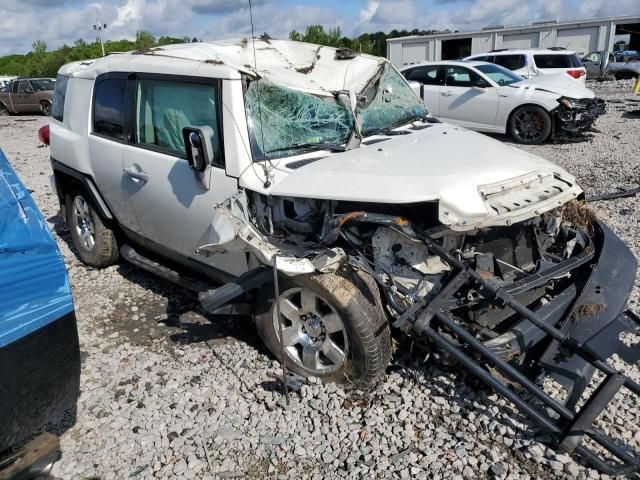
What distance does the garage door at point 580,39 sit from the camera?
32.9 meters

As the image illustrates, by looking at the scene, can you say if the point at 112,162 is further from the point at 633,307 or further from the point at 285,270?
the point at 633,307

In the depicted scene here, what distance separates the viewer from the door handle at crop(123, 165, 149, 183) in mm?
4066

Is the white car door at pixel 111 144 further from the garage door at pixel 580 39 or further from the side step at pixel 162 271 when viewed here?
the garage door at pixel 580 39

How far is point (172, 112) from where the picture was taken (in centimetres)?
395

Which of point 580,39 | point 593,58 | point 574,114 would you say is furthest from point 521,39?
point 574,114

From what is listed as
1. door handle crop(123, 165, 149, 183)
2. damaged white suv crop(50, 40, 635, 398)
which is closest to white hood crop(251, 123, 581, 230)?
damaged white suv crop(50, 40, 635, 398)

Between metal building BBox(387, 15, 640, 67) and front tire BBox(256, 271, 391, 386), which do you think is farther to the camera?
metal building BBox(387, 15, 640, 67)

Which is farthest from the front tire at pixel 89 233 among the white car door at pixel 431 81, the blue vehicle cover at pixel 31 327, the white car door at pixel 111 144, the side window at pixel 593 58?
the side window at pixel 593 58

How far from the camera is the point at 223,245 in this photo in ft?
10.8

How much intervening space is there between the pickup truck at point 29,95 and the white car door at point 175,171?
19.7 metres

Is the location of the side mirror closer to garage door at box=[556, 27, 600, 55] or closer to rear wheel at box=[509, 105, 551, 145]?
rear wheel at box=[509, 105, 551, 145]

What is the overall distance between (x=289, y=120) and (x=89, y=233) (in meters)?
2.63

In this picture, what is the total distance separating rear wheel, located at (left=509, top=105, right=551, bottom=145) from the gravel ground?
7.13 m

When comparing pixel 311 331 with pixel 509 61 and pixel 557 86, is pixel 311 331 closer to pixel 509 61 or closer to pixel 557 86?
pixel 557 86
